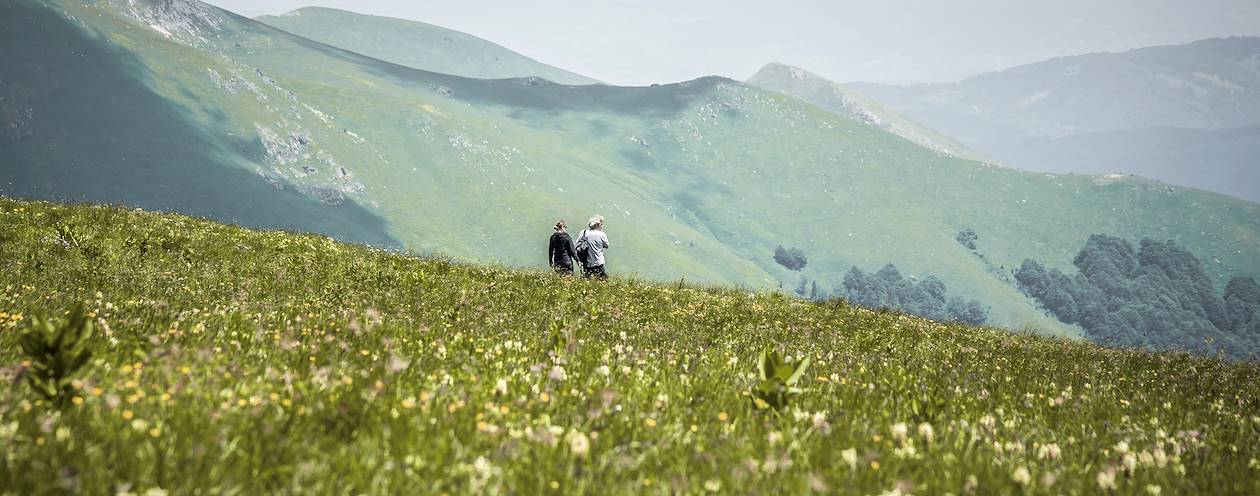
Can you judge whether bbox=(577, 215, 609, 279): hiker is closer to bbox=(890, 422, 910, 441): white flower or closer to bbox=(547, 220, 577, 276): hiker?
bbox=(547, 220, 577, 276): hiker

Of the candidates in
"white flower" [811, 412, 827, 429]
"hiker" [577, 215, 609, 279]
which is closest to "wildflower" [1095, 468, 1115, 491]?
"white flower" [811, 412, 827, 429]

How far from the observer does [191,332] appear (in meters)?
6.50

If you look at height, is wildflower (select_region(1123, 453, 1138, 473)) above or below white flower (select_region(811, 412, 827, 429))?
above

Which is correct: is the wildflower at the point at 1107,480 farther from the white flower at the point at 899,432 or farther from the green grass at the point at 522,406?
the white flower at the point at 899,432

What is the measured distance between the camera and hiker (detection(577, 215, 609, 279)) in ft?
79.0

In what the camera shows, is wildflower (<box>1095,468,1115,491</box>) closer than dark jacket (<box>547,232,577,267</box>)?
Yes

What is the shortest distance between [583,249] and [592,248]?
0.45 m

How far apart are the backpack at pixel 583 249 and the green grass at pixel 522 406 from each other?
1260 cm

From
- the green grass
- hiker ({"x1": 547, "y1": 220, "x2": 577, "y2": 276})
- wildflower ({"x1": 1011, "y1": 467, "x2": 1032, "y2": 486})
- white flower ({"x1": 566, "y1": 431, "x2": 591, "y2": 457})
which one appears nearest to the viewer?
the green grass

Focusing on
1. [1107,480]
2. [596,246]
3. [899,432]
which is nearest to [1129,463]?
[1107,480]

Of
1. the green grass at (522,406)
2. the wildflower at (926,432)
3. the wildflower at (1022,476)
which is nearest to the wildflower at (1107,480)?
the green grass at (522,406)

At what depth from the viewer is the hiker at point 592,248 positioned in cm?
2408

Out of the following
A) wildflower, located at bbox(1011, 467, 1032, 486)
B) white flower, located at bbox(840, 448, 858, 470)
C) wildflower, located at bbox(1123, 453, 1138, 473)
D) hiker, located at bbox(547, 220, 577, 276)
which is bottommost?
hiker, located at bbox(547, 220, 577, 276)

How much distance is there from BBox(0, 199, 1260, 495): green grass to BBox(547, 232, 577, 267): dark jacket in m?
12.1
